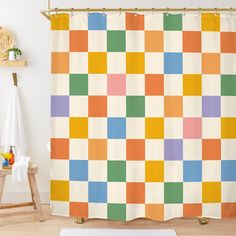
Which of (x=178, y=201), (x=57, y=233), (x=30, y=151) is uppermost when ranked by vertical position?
(x=30, y=151)

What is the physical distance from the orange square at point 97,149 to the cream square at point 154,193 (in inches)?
15.3

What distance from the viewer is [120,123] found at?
3053 mm

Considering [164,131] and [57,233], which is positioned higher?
[164,131]

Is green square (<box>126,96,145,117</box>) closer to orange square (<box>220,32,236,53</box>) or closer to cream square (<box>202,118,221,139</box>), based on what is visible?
cream square (<box>202,118,221,139</box>)

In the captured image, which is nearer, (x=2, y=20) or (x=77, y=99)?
(x=77, y=99)

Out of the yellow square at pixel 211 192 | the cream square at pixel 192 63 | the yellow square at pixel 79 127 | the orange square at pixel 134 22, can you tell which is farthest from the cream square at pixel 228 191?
the orange square at pixel 134 22

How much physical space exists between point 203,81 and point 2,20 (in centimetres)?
190

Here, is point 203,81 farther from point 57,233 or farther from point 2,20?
point 2,20

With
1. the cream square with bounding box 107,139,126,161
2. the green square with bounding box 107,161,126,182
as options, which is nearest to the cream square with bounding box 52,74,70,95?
the cream square with bounding box 107,139,126,161

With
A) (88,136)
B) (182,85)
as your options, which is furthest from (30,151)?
(182,85)

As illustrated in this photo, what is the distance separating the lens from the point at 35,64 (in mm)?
3826

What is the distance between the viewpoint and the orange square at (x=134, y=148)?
3061 mm

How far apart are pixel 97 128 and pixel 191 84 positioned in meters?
0.74

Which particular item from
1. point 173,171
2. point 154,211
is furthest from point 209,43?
point 154,211
